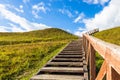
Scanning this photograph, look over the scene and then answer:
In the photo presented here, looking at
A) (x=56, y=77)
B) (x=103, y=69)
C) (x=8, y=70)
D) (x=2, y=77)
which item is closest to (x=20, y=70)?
(x=8, y=70)

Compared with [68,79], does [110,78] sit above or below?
above

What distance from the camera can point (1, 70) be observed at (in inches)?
477

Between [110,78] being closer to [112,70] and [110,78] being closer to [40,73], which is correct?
[112,70]

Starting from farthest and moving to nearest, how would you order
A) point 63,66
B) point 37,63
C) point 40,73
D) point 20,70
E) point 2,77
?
1. point 37,63
2. point 20,70
3. point 2,77
4. point 63,66
5. point 40,73

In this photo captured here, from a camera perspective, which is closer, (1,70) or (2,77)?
(2,77)

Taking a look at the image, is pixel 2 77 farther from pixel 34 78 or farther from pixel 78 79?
pixel 78 79

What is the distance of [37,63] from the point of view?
1374cm

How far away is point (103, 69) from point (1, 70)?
384 inches

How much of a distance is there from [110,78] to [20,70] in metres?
9.86

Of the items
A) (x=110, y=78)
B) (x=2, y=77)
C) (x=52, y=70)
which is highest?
(x=110, y=78)

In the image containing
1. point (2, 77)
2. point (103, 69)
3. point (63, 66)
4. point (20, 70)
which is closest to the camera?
point (103, 69)

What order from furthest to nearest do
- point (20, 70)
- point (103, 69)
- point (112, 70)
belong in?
point (20, 70), point (103, 69), point (112, 70)

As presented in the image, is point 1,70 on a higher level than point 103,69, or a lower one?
lower

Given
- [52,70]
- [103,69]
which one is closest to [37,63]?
[52,70]
